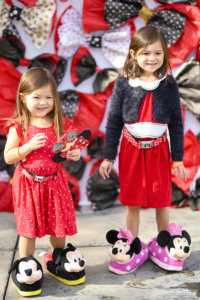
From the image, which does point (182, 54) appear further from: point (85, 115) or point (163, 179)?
point (163, 179)

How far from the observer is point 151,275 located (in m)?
2.58

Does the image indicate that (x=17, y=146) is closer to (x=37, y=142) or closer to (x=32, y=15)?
(x=37, y=142)

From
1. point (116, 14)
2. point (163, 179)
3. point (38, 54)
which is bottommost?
point (163, 179)

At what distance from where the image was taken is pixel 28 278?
7.58 ft

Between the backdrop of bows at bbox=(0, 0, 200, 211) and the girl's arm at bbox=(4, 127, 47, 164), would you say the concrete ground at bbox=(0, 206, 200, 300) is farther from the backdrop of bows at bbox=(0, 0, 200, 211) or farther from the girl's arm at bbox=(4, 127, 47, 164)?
the girl's arm at bbox=(4, 127, 47, 164)

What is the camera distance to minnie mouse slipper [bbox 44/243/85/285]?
95.7 inches

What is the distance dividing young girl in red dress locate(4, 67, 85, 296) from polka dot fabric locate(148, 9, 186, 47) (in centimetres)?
140

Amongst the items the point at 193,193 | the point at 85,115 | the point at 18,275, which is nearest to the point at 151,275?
the point at 18,275

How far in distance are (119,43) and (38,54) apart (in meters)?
0.66

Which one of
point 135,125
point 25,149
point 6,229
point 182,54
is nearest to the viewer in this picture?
point 25,149

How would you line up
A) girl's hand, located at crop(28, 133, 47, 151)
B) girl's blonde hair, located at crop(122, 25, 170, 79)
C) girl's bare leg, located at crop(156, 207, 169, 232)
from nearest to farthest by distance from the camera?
girl's hand, located at crop(28, 133, 47, 151)
girl's blonde hair, located at crop(122, 25, 170, 79)
girl's bare leg, located at crop(156, 207, 169, 232)

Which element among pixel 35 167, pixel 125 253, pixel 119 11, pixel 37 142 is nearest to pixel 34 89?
pixel 37 142

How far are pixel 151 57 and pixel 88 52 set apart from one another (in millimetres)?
1085

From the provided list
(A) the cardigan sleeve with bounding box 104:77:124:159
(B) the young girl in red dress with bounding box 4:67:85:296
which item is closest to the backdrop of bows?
(A) the cardigan sleeve with bounding box 104:77:124:159
